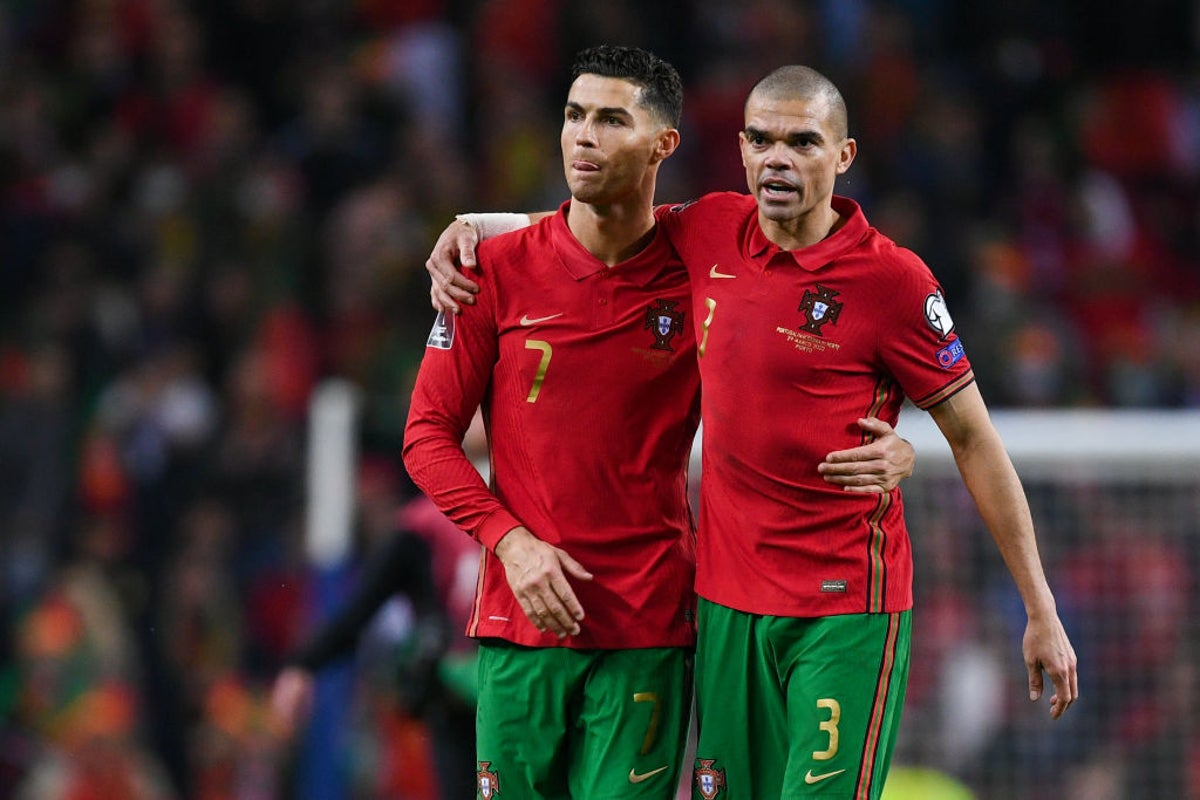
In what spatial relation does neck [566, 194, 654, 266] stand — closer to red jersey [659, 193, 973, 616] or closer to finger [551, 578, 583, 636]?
red jersey [659, 193, 973, 616]

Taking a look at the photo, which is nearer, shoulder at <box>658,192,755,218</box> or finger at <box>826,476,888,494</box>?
finger at <box>826,476,888,494</box>

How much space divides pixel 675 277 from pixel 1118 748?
391cm

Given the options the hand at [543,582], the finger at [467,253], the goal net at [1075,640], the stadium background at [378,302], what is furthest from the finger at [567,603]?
the goal net at [1075,640]

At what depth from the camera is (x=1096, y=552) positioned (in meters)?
7.41

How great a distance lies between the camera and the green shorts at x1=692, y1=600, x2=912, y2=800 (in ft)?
13.1

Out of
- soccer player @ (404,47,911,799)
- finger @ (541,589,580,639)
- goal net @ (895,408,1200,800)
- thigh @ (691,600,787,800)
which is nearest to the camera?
finger @ (541,589,580,639)

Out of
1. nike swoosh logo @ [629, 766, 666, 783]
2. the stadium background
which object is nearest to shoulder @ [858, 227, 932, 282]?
nike swoosh logo @ [629, 766, 666, 783]

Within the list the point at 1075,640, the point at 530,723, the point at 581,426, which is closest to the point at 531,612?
the point at 530,723

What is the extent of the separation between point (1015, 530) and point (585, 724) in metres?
1.05

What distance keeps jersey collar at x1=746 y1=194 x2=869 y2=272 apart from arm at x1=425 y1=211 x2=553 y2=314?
1.83 feet

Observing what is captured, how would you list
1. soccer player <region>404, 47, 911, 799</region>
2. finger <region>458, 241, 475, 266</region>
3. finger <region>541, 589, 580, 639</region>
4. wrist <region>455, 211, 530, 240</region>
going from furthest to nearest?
1. wrist <region>455, 211, 530, 240</region>
2. finger <region>458, 241, 475, 266</region>
3. soccer player <region>404, 47, 911, 799</region>
4. finger <region>541, 589, 580, 639</region>

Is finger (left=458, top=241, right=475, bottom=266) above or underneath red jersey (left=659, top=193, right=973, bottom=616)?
above

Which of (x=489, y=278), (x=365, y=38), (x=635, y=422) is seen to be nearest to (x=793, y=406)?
(x=635, y=422)

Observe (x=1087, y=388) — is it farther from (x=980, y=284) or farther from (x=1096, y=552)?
(x=1096, y=552)
